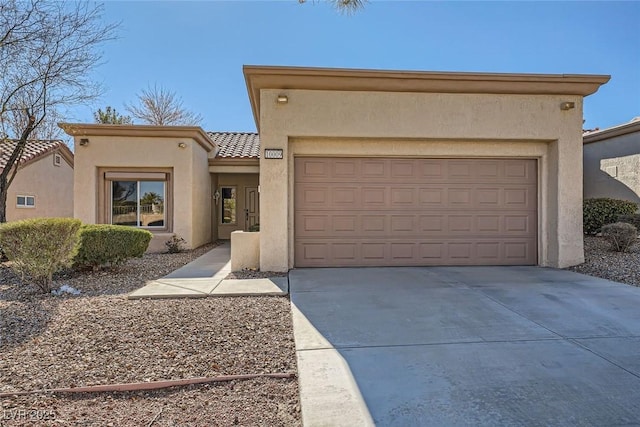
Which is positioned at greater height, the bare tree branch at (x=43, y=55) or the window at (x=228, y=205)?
the bare tree branch at (x=43, y=55)

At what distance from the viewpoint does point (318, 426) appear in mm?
2561

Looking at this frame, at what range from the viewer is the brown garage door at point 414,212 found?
8531 mm

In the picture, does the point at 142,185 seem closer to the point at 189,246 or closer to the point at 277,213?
the point at 189,246

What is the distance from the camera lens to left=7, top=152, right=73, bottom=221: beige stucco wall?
1507cm

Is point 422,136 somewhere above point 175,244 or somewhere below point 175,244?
above

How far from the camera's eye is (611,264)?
26.7 ft

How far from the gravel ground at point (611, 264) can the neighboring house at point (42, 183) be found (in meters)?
17.6

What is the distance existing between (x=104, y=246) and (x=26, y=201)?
11.0 m

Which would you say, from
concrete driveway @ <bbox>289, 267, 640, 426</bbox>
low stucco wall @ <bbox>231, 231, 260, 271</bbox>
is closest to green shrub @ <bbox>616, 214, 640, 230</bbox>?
concrete driveway @ <bbox>289, 267, 640, 426</bbox>

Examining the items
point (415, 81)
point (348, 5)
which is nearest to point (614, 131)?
point (415, 81)

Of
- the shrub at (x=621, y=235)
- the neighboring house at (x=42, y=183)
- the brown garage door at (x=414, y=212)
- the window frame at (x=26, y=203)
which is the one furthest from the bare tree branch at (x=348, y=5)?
→ the window frame at (x=26, y=203)

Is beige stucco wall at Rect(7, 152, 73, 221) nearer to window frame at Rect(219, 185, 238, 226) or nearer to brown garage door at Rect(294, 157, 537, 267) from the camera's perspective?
window frame at Rect(219, 185, 238, 226)

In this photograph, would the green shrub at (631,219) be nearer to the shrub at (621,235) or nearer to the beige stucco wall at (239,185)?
the shrub at (621,235)

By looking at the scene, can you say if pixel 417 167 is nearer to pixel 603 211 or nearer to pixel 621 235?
pixel 621 235
